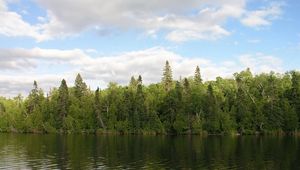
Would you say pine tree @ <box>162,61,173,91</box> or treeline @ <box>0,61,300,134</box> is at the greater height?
pine tree @ <box>162,61,173,91</box>

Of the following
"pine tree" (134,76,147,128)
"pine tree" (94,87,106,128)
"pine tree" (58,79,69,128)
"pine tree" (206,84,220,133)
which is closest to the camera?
"pine tree" (206,84,220,133)

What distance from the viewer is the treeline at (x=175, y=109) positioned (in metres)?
157

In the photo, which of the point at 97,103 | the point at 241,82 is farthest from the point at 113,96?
the point at 241,82

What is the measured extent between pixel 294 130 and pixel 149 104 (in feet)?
188

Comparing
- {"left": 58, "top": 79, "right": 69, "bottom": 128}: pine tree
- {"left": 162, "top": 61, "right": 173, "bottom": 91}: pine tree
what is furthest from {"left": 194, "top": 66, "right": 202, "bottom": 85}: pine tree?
{"left": 58, "top": 79, "right": 69, "bottom": 128}: pine tree

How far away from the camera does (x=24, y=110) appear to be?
198750 mm

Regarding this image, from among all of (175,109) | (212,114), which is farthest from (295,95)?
(175,109)

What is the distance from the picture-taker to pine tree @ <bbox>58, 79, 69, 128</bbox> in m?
182

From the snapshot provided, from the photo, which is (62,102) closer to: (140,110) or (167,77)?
(140,110)

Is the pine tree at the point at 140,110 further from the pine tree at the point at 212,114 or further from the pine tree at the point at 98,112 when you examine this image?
the pine tree at the point at 212,114

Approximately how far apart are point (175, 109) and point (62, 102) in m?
52.0

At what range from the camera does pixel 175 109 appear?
166m

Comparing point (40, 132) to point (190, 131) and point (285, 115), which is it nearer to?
point (190, 131)

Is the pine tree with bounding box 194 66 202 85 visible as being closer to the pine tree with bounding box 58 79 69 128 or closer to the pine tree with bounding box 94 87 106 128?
the pine tree with bounding box 94 87 106 128
